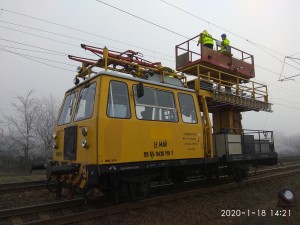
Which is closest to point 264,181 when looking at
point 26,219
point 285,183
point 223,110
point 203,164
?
point 285,183

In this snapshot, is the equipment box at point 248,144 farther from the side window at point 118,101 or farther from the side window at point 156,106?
the side window at point 118,101

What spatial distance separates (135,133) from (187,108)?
7.73 ft

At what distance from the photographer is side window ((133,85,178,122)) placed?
7.29 metres

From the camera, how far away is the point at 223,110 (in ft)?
38.7

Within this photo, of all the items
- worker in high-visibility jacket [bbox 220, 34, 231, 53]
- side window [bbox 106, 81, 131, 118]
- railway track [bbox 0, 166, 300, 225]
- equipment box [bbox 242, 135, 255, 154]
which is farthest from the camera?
worker in high-visibility jacket [bbox 220, 34, 231, 53]

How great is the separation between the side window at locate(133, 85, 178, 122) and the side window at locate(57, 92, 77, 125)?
1.92m

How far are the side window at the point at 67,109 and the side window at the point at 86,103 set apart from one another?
1.45 feet

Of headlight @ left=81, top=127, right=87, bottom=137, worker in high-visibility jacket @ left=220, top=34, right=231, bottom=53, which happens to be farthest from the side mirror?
worker in high-visibility jacket @ left=220, top=34, right=231, bottom=53

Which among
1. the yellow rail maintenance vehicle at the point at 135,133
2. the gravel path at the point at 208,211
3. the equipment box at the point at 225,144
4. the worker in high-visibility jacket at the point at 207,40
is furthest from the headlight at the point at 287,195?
the worker in high-visibility jacket at the point at 207,40

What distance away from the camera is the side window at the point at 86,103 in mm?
6930

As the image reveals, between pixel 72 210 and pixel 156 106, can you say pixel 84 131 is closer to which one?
→ pixel 72 210

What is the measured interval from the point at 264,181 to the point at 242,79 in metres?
4.35

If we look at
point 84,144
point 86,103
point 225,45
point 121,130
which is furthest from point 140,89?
point 225,45

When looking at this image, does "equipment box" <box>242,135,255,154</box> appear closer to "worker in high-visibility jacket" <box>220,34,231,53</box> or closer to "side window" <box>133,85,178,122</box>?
"side window" <box>133,85,178,122</box>
